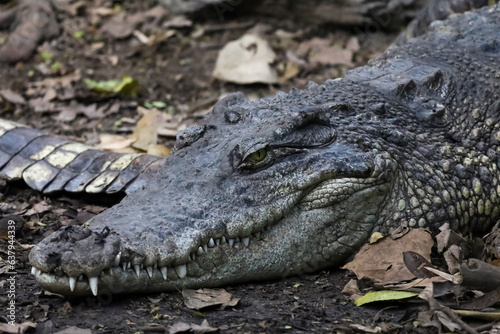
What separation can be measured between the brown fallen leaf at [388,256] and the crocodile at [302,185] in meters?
0.12

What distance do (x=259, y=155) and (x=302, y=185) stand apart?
286 mm

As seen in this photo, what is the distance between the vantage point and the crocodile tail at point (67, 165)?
5074 millimetres

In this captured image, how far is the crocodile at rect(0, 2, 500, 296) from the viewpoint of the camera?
341 cm

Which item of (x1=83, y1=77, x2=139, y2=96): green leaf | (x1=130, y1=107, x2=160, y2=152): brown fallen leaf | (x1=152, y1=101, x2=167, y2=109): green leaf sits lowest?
(x1=152, y1=101, x2=167, y2=109): green leaf

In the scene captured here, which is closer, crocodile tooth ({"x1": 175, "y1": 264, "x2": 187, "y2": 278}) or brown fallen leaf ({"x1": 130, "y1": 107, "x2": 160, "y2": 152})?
crocodile tooth ({"x1": 175, "y1": 264, "x2": 187, "y2": 278})

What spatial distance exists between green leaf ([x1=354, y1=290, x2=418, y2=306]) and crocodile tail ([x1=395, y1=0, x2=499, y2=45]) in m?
→ 3.96

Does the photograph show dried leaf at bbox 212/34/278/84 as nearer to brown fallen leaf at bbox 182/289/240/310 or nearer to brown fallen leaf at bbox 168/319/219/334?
brown fallen leaf at bbox 182/289/240/310

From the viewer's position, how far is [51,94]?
7.50 meters

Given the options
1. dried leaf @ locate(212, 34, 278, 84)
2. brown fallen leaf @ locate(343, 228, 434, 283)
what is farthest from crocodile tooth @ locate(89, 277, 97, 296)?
dried leaf @ locate(212, 34, 278, 84)

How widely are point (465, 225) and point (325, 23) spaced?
4.80 metres

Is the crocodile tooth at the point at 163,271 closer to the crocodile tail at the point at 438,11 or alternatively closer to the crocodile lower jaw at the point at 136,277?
the crocodile lower jaw at the point at 136,277

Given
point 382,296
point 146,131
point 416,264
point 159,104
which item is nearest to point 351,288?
point 382,296

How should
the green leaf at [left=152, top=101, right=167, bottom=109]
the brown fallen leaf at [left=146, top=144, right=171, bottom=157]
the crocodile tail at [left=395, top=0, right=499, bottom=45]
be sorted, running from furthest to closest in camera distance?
the green leaf at [left=152, top=101, right=167, bottom=109] < the crocodile tail at [left=395, top=0, right=499, bottom=45] < the brown fallen leaf at [left=146, top=144, right=171, bottom=157]

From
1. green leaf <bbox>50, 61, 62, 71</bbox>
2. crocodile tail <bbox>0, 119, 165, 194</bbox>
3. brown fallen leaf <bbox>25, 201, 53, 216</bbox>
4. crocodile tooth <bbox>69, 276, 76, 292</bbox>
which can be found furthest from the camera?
green leaf <bbox>50, 61, 62, 71</bbox>
